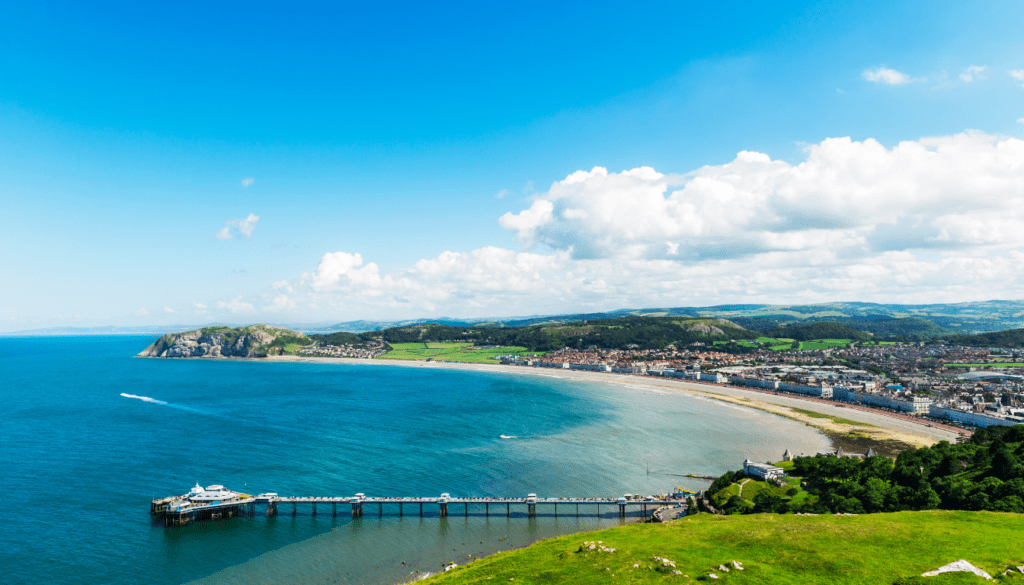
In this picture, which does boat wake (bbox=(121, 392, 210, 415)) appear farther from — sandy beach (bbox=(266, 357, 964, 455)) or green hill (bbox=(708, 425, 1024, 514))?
sandy beach (bbox=(266, 357, 964, 455))

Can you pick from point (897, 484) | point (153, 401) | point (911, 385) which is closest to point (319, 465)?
point (897, 484)

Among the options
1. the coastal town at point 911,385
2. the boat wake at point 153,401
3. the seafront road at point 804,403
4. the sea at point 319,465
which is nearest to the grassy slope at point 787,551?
the sea at point 319,465

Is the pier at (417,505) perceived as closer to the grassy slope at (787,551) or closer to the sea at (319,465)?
the sea at (319,465)

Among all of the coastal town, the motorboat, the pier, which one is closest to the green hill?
the pier

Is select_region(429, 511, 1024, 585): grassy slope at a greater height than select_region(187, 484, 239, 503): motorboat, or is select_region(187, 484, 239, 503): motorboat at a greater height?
select_region(429, 511, 1024, 585): grassy slope

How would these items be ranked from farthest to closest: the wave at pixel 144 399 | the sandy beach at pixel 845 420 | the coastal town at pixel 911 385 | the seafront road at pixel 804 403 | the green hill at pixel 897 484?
the wave at pixel 144 399 → the coastal town at pixel 911 385 → the seafront road at pixel 804 403 → the sandy beach at pixel 845 420 → the green hill at pixel 897 484

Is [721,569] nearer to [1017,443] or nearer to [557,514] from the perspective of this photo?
[557,514]

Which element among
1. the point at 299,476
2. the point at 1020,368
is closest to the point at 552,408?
the point at 299,476
